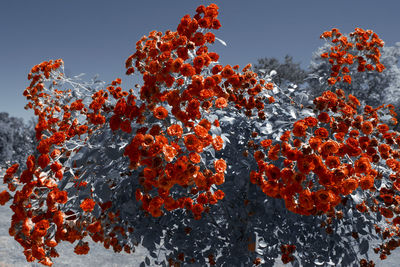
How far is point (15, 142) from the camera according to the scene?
20578 mm

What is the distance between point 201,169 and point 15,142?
2212cm

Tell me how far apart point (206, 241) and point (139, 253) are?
3570 millimetres

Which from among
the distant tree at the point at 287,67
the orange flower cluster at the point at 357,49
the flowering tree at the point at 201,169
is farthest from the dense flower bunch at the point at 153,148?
the distant tree at the point at 287,67

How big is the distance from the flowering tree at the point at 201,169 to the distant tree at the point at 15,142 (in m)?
18.0

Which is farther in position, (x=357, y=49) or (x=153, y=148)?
(x=357, y=49)

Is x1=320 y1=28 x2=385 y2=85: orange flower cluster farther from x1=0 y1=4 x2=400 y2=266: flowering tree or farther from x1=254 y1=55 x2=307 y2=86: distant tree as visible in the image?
x1=254 y1=55 x2=307 y2=86: distant tree

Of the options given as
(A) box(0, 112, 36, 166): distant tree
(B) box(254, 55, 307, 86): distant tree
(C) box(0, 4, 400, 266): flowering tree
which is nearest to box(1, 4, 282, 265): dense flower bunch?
(C) box(0, 4, 400, 266): flowering tree

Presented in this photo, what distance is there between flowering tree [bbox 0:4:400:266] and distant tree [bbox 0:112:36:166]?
17997 millimetres

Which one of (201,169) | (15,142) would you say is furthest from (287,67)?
(201,169)

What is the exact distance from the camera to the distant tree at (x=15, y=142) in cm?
1875

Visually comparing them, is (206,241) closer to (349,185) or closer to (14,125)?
(349,185)

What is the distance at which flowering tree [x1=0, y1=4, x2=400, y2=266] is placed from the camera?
195 cm

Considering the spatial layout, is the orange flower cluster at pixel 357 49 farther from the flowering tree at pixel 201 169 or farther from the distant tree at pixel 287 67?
the distant tree at pixel 287 67

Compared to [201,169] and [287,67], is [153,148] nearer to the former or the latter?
[201,169]
